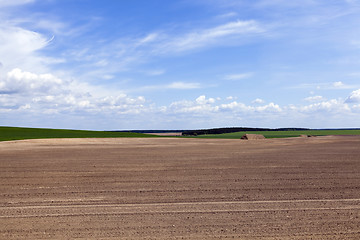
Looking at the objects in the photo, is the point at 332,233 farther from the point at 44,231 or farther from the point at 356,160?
the point at 356,160

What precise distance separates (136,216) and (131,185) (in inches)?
155

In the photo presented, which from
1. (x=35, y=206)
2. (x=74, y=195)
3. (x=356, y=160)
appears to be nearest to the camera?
(x=35, y=206)

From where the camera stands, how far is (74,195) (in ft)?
37.4

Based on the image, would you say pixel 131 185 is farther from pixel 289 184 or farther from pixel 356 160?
pixel 356 160

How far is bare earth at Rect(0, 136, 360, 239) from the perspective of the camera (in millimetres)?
7785

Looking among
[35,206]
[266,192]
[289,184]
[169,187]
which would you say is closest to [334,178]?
[289,184]

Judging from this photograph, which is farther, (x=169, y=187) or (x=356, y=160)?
(x=356, y=160)

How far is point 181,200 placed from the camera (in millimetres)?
10523

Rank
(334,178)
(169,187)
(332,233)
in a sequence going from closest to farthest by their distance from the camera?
(332,233) → (169,187) → (334,178)

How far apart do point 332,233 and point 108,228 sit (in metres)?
4.65

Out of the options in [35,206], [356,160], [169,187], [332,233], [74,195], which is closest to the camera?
[332,233]

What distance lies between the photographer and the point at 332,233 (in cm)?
750

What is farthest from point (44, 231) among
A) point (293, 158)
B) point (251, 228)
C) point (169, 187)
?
point (293, 158)

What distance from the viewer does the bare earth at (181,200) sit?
7.79m
